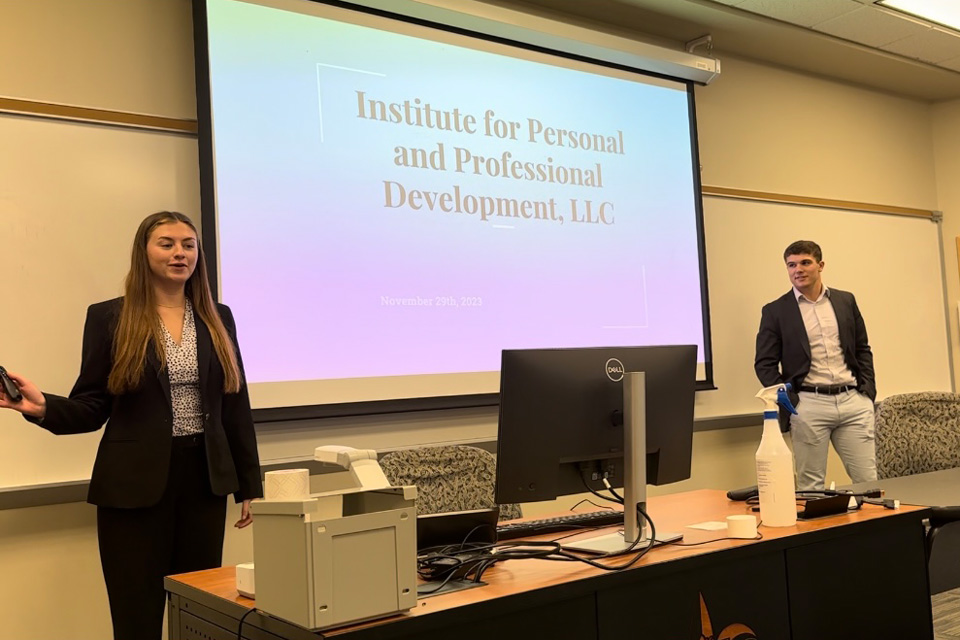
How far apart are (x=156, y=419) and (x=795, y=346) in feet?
10.3

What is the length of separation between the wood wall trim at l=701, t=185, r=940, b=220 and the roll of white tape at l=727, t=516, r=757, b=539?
10.3 ft

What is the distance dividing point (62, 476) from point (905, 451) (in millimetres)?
2916

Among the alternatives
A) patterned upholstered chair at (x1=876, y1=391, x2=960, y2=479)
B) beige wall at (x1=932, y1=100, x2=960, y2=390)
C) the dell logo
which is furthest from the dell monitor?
beige wall at (x1=932, y1=100, x2=960, y2=390)

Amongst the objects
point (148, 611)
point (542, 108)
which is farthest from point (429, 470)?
point (542, 108)

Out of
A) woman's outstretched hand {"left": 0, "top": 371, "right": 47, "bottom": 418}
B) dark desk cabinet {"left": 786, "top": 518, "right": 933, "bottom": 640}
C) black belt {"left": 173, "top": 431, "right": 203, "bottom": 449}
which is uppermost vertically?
woman's outstretched hand {"left": 0, "top": 371, "right": 47, "bottom": 418}

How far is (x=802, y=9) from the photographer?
428cm

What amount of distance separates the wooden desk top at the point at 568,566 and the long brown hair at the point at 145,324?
774 mm

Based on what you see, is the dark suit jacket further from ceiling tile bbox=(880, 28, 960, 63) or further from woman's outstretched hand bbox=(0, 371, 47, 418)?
woman's outstretched hand bbox=(0, 371, 47, 418)

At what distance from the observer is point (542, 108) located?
13.2 feet

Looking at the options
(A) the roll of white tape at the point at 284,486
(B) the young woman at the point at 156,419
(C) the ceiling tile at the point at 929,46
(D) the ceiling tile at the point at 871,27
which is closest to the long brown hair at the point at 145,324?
(B) the young woman at the point at 156,419

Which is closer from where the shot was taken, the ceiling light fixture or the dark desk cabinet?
the dark desk cabinet

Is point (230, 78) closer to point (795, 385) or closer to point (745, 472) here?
point (795, 385)

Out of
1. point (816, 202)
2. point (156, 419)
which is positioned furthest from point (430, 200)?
point (816, 202)

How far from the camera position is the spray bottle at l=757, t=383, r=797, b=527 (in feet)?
6.15
